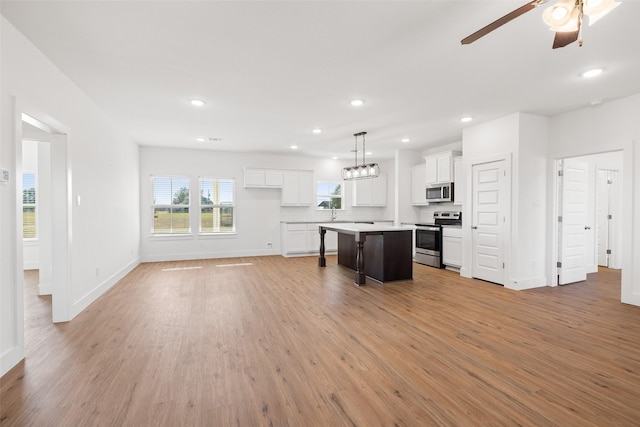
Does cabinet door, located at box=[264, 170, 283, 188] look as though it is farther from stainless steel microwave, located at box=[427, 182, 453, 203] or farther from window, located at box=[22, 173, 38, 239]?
window, located at box=[22, 173, 38, 239]

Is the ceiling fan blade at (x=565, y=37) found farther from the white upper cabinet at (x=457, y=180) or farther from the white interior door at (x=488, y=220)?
the white upper cabinet at (x=457, y=180)

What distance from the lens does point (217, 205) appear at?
7715mm

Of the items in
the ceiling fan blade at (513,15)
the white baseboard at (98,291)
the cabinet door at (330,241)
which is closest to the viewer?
the ceiling fan blade at (513,15)

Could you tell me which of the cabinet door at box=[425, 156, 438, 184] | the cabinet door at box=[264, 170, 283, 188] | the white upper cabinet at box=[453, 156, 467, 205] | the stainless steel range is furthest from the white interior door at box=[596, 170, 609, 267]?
the cabinet door at box=[264, 170, 283, 188]

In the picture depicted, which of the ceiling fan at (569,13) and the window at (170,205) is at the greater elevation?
the ceiling fan at (569,13)

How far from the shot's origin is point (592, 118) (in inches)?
171

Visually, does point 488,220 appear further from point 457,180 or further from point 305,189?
point 305,189

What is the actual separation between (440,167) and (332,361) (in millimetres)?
5336

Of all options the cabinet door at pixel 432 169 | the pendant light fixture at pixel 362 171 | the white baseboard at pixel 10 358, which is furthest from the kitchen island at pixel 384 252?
the white baseboard at pixel 10 358

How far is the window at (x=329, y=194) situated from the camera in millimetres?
8758

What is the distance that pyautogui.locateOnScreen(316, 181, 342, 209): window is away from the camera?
876cm

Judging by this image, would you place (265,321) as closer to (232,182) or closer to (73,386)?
(73,386)

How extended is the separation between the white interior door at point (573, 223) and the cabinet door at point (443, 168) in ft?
6.36

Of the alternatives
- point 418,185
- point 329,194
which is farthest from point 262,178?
point 418,185
